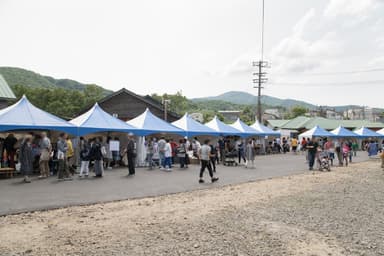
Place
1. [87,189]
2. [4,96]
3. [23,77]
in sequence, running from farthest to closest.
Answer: [23,77] < [4,96] < [87,189]

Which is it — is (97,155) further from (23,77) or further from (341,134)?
(23,77)

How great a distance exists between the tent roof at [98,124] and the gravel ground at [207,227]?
739 cm

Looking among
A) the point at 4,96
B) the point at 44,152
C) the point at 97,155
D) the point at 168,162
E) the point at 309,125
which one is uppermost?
the point at 4,96

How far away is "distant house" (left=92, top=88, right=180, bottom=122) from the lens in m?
30.8

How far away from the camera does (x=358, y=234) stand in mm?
5387

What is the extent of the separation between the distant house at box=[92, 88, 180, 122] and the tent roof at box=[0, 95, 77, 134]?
17.0m

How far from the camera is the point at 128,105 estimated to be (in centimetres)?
3177

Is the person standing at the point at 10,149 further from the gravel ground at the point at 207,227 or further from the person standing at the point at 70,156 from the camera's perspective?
the gravel ground at the point at 207,227

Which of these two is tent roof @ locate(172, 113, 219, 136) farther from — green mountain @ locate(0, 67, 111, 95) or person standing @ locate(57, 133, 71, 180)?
green mountain @ locate(0, 67, 111, 95)

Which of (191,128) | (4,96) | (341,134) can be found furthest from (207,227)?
(341,134)

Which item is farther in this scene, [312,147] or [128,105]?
[128,105]

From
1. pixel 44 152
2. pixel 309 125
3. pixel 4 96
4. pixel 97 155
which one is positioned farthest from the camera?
pixel 309 125

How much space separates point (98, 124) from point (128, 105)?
1680 centimetres

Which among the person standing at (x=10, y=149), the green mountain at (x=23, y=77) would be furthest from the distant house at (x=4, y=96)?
the green mountain at (x=23, y=77)
